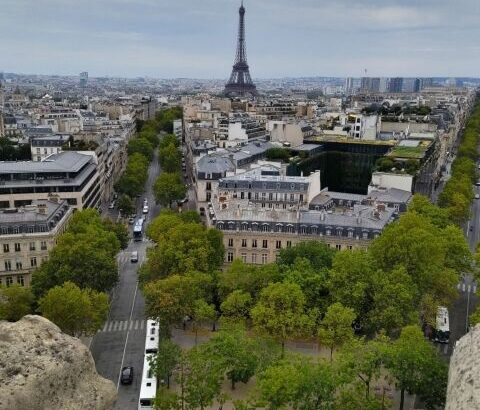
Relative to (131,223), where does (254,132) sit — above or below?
above

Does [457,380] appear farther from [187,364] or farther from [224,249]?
[224,249]

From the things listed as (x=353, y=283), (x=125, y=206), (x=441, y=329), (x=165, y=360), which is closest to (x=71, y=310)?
(x=165, y=360)

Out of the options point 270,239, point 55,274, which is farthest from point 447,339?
point 55,274

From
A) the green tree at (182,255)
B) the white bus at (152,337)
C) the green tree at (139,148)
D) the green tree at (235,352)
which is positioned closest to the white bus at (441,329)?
the green tree at (235,352)

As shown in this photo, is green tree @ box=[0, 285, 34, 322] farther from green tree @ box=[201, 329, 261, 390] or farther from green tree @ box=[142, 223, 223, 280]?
green tree @ box=[201, 329, 261, 390]

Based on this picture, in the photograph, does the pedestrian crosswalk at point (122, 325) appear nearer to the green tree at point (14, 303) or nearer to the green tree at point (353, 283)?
the green tree at point (14, 303)

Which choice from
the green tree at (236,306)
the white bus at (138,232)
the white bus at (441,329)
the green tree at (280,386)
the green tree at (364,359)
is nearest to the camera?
the green tree at (280,386)

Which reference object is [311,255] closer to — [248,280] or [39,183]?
[248,280]
